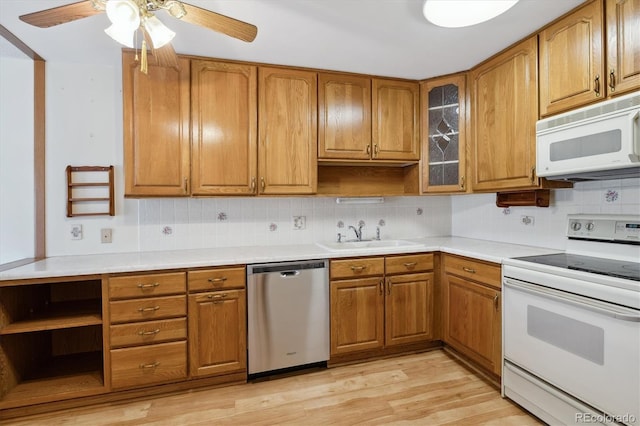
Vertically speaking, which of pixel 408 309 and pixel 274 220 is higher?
pixel 274 220

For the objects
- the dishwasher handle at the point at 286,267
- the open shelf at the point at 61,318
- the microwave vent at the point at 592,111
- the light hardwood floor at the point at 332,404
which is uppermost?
the microwave vent at the point at 592,111

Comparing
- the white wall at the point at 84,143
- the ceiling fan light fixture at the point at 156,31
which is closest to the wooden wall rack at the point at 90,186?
the white wall at the point at 84,143

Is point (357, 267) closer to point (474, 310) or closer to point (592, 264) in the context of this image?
point (474, 310)

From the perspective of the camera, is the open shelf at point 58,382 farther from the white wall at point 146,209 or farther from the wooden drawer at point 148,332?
the white wall at point 146,209

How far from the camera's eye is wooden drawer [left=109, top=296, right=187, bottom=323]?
1.99 metres

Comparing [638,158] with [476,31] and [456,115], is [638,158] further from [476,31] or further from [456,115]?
[456,115]

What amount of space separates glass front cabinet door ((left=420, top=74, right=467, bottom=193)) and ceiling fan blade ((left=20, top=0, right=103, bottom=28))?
2361mm

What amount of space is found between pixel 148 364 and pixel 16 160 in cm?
172

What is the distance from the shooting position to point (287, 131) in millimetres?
2520

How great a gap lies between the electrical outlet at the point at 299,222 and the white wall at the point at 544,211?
1564mm

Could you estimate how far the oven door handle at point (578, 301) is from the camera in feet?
4.58

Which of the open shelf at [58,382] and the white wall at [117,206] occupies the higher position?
the white wall at [117,206]

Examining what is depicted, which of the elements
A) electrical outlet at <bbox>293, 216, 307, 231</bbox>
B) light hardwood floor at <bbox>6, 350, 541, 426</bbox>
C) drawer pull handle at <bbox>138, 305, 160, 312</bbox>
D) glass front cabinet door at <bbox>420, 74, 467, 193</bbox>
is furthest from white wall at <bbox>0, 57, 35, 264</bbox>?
glass front cabinet door at <bbox>420, 74, 467, 193</bbox>

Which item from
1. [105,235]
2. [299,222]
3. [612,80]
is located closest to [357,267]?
[299,222]
